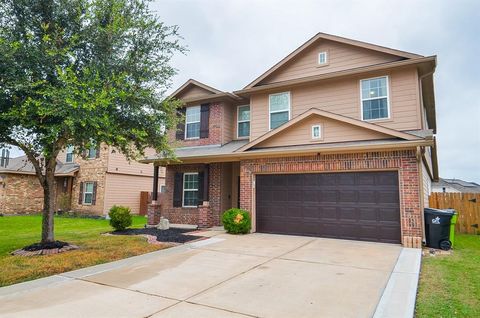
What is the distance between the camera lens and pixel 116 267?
22.2 feet

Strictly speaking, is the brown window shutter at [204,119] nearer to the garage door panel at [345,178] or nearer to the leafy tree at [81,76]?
the leafy tree at [81,76]

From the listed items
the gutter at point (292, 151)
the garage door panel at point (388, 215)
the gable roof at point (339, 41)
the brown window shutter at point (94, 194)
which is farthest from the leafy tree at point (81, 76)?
the brown window shutter at point (94, 194)

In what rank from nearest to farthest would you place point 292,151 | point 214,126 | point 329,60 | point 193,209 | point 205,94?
point 292,151 < point 329,60 < point 193,209 < point 214,126 < point 205,94

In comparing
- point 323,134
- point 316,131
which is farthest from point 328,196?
point 316,131

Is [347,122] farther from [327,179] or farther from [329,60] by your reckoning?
[329,60]

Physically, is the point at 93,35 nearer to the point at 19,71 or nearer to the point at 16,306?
the point at 19,71

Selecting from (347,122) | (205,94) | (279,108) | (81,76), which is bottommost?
(347,122)

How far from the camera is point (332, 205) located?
33.7 feet

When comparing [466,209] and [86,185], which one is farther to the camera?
[86,185]

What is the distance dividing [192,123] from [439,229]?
10947 mm

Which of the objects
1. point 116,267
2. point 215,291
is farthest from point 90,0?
point 215,291

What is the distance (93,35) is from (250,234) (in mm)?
7919

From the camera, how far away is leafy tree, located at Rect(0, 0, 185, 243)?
6.83 meters

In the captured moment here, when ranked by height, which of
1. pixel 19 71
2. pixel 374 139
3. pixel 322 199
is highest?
pixel 19 71
